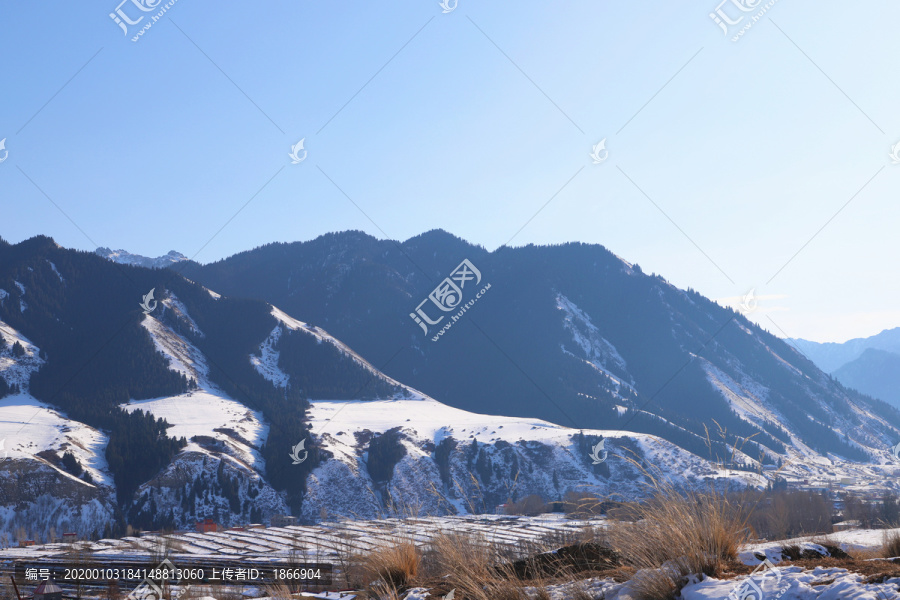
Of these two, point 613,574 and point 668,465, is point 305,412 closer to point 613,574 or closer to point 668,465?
point 668,465

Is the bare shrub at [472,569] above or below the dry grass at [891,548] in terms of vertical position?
below

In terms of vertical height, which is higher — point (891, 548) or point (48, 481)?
point (891, 548)

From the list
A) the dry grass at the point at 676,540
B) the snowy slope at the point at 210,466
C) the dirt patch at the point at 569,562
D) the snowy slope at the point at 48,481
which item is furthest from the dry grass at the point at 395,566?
the snowy slope at the point at 210,466

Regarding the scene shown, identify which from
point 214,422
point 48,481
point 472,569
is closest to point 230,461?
point 214,422

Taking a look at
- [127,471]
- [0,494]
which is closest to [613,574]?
[0,494]

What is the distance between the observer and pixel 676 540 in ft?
21.4

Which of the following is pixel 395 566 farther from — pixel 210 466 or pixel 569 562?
pixel 210 466

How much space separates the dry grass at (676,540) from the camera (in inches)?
243

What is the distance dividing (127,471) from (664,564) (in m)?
163

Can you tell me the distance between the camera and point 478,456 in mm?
171125

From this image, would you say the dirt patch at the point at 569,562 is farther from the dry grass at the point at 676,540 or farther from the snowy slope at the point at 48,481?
the snowy slope at the point at 48,481

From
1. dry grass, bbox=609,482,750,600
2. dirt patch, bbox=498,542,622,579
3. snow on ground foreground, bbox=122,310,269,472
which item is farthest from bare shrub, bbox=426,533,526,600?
snow on ground foreground, bbox=122,310,269,472

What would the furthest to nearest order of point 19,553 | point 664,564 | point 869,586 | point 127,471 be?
point 127,471
point 19,553
point 664,564
point 869,586

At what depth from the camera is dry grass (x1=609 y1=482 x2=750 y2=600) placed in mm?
6164
